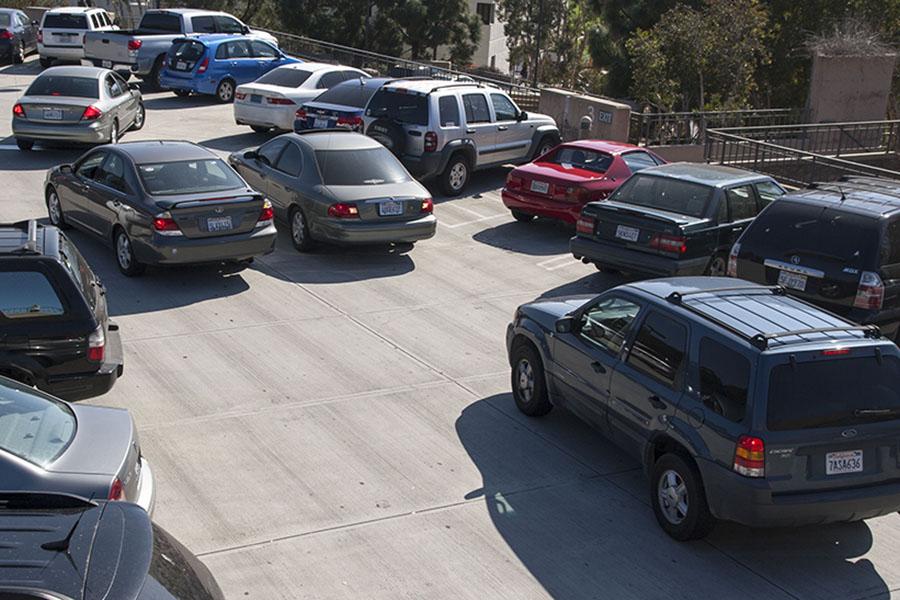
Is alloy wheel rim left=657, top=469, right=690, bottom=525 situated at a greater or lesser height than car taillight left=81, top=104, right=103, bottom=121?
lesser

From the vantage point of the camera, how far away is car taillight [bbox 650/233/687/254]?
1326cm

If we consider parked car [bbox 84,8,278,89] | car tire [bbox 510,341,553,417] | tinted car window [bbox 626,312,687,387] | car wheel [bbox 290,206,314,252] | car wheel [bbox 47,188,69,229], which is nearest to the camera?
tinted car window [bbox 626,312,687,387]

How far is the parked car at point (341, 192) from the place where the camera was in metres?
14.6

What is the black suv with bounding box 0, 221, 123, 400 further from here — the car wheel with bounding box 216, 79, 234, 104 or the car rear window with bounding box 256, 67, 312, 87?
the car wheel with bounding box 216, 79, 234, 104

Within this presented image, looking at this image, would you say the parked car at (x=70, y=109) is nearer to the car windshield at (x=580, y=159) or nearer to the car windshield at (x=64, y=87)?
the car windshield at (x=64, y=87)

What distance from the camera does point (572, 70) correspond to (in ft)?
170

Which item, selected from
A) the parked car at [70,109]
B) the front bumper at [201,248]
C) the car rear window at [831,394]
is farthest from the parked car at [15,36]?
the car rear window at [831,394]

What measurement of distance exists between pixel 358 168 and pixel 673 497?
831 cm

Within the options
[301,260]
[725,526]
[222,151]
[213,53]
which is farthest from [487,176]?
[725,526]

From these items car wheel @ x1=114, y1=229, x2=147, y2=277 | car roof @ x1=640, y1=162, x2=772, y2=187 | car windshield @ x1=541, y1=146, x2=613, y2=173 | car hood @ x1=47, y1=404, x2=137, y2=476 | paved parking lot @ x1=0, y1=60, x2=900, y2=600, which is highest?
car roof @ x1=640, y1=162, x2=772, y2=187

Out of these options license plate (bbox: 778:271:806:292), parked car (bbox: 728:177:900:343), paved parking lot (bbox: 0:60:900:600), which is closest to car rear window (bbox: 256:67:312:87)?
paved parking lot (bbox: 0:60:900:600)

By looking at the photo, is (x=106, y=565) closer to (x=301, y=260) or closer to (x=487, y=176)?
(x=301, y=260)

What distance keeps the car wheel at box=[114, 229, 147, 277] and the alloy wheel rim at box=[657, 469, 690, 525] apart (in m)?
7.47

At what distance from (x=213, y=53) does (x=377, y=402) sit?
18100mm
